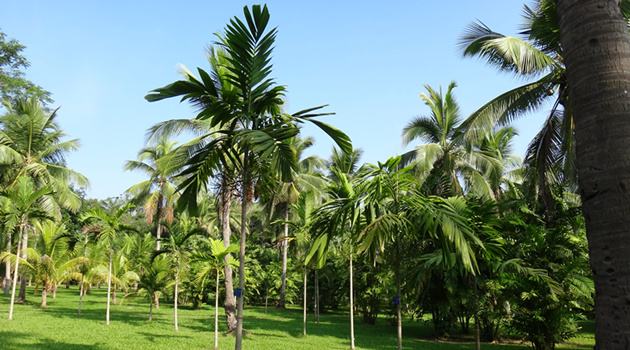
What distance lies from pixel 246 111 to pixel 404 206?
3209 millimetres

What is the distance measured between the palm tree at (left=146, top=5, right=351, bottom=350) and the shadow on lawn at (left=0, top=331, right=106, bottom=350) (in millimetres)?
6908

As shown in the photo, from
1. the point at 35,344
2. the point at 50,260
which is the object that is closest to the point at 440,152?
the point at 35,344

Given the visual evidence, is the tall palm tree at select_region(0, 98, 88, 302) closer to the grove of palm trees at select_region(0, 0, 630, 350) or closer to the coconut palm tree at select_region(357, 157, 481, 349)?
the grove of palm trees at select_region(0, 0, 630, 350)

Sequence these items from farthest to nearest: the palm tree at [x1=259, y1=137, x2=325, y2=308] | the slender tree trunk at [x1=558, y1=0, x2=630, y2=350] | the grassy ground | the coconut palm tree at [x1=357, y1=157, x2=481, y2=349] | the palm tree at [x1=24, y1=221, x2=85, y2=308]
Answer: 1. the palm tree at [x1=259, y1=137, x2=325, y2=308]
2. the palm tree at [x1=24, y1=221, x2=85, y2=308]
3. the grassy ground
4. the coconut palm tree at [x1=357, y1=157, x2=481, y2=349]
5. the slender tree trunk at [x1=558, y1=0, x2=630, y2=350]

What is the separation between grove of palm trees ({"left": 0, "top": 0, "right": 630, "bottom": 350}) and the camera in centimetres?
227

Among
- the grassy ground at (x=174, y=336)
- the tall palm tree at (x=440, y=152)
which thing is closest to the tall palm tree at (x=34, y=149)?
the grassy ground at (x=174, y=336)

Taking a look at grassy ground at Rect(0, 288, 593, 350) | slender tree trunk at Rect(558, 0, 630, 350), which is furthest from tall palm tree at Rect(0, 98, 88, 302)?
slender tree trunk at Rect(558, 0, 630, 350)

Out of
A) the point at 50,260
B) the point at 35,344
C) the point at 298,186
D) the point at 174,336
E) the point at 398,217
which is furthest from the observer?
the point at 298,186

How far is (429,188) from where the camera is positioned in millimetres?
16703

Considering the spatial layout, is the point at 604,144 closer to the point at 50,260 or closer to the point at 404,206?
the point at 404,206

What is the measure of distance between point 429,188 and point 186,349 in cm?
971

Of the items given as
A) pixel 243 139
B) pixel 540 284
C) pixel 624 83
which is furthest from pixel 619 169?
pixel 540 284

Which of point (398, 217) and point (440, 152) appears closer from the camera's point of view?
point (398, 217)

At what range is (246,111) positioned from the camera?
597 centimetres
